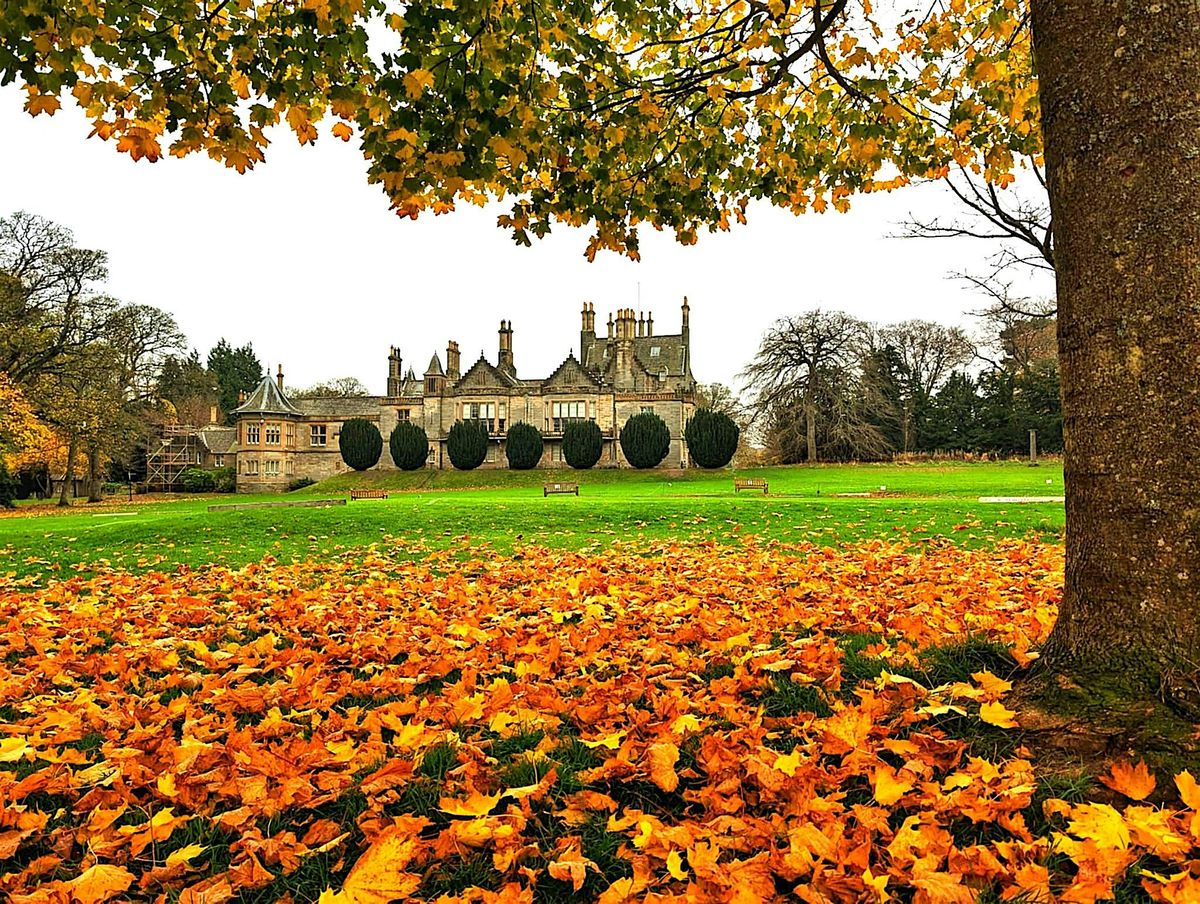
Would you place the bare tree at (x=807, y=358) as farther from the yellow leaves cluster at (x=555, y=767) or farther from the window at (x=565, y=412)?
the yellow leaves cluster at (x=555, y=767)

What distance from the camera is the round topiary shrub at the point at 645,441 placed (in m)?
49.1

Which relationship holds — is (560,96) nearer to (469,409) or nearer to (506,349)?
(469,409)

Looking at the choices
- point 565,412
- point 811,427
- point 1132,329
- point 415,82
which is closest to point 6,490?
point 565,412

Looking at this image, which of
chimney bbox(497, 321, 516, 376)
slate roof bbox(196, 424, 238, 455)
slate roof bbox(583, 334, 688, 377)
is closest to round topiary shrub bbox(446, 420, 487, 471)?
chimney bbox(497, 321, 516, 376)

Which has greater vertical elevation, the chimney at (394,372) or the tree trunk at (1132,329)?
the chimney at (394,372)

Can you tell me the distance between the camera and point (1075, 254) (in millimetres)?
2898

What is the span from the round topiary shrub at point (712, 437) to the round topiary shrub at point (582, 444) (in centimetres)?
711

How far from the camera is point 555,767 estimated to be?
2.77 meters

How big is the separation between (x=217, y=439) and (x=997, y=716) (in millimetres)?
78814

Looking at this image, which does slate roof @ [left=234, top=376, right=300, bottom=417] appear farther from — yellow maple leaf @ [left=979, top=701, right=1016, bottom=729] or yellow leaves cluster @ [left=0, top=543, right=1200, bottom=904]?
yellow maple leaf @ [left=979, top=701, right=1016, bottom=729]

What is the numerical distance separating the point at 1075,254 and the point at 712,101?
3.92 m

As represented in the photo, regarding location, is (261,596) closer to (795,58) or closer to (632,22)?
(632,22)

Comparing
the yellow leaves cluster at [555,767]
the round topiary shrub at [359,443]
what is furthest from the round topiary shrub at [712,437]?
the yellow leaves cluster at [555,767]

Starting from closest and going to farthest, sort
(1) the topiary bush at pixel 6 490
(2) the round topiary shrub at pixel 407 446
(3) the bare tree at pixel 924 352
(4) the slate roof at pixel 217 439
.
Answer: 1. (1) the topiary bush at pixel 6 490
2. (2) the round topiary shrub at pixel 407 446
3. (3) the bare tree at pixel 924 352
4. (4) the slate roof at pixel 217 439
